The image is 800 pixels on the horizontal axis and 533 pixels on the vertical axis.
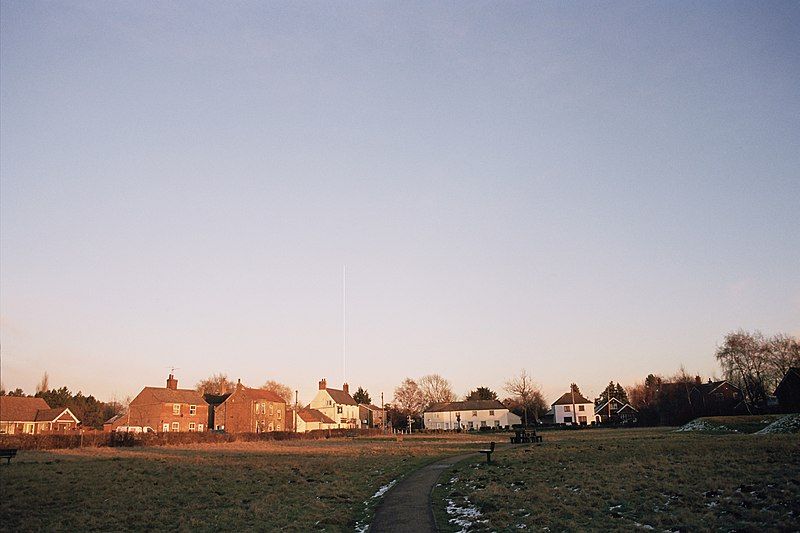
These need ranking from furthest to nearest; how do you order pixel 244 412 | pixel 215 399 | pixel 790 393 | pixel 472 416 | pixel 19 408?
pixel 472 416, pixel 215 399, pixel 244 412, pixel 790 393, pixel 19 408

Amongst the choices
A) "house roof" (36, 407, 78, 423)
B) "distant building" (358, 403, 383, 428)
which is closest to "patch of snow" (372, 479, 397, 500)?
"house roof" (36, 407, 78, 423)

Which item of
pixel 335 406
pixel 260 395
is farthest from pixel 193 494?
pixel 335 406

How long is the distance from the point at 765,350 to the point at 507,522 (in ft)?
291

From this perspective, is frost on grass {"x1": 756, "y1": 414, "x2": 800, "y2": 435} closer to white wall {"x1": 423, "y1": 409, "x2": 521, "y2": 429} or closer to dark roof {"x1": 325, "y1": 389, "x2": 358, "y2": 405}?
white wall {"x1": 423, "y1": 409, "x2": 521, "y2": 429}

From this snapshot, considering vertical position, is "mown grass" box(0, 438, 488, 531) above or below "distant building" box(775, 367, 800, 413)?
below

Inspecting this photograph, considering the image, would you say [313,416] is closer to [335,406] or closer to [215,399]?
[335,406]

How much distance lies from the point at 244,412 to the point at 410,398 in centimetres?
6838

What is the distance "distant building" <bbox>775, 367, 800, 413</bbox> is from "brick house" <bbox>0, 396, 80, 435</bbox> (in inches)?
3188

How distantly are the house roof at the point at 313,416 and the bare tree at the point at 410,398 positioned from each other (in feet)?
116

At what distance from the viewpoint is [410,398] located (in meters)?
158

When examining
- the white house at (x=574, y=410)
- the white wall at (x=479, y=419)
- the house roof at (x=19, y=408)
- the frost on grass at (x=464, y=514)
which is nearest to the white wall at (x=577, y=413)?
the white house at (x=574, y=410)

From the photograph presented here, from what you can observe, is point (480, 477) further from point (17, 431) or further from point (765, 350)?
point (765, 350)

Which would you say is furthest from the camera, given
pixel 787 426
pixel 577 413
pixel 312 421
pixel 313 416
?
pixel 577 413

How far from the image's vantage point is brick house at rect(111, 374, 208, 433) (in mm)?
89188
